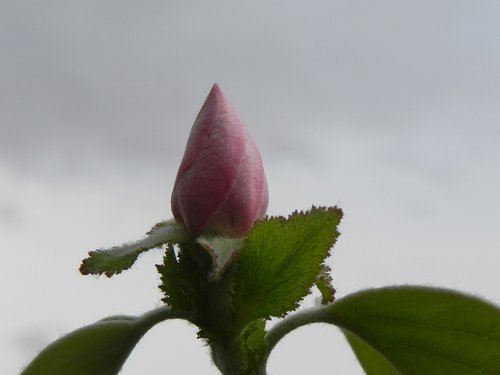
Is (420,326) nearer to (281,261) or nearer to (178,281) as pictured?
(281,261)

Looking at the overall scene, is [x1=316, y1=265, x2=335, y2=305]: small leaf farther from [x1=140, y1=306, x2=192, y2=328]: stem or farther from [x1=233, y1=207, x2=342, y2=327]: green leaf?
[x1=140, y1=306, x2=192, y2=328]: stem

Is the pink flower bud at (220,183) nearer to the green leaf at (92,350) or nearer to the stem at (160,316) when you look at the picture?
the stem at (160,316)

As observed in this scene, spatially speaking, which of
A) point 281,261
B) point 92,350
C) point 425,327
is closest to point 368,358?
point 425,327

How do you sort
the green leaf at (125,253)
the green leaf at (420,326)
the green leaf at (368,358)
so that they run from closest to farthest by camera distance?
the green leaf at (125,253)
the green leaf at (420,326)
the green leaf at (368,358)

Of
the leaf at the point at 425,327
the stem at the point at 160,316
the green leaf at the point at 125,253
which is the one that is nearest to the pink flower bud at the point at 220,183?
the green leaf at the point at 125,253

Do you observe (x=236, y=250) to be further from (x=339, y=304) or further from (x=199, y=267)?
(x=339, y=304)

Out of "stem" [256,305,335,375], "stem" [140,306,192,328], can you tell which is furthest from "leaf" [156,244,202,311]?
"stem" [256,305,335,375]
